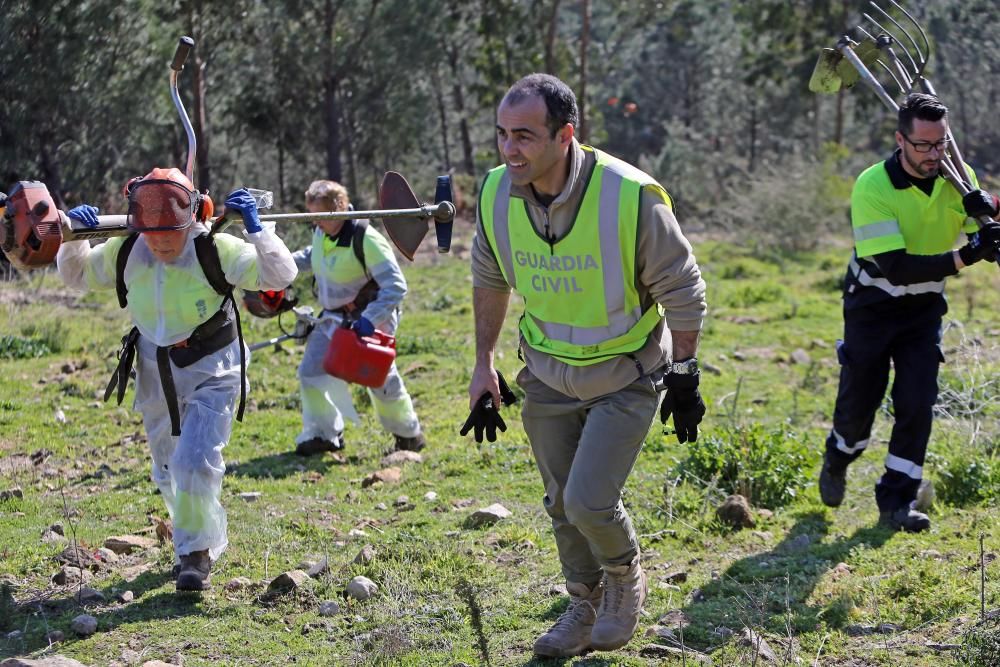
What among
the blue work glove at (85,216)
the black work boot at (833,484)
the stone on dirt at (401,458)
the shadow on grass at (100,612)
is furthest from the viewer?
the stone on dirt at (401,458)

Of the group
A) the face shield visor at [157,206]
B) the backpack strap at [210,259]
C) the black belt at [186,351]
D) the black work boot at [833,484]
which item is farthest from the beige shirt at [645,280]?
the black work boot at [833,484]

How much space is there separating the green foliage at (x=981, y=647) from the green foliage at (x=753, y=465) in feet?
7.58

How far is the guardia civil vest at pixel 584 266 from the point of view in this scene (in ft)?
13.5

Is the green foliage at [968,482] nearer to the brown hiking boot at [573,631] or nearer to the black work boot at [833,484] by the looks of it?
the black work boot at [833,484]

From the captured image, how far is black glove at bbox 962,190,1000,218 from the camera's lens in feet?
17.4

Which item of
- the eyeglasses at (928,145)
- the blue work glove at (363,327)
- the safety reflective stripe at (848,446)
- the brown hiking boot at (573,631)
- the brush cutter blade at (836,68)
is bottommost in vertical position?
the brown hiking boot at (573,631)

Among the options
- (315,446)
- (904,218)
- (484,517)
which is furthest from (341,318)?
(904,218)

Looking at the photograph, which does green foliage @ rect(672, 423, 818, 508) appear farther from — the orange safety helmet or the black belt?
the orange safety helmet

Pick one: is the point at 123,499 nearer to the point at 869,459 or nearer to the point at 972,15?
the point at 869,459

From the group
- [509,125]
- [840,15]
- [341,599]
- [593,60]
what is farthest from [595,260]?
[593,60]

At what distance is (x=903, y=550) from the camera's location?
5.69m

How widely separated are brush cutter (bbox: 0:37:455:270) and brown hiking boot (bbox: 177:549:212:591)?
56.2 inches

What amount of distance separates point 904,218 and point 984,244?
0.52 metres

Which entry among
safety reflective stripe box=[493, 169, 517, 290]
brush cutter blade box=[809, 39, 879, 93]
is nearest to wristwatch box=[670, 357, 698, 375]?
safety reflective stripe box=[493, 169, 517, 290]
